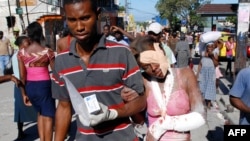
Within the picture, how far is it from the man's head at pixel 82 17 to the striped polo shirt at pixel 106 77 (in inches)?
4.6

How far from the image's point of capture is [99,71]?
2.18m

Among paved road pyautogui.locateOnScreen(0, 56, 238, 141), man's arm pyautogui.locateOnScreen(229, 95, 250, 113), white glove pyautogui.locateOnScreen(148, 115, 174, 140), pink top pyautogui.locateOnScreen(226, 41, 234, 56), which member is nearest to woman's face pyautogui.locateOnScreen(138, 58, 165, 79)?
white glove pyautogui.locateOnScreen(148, 115, 174, 140)

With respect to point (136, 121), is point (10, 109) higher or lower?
lower

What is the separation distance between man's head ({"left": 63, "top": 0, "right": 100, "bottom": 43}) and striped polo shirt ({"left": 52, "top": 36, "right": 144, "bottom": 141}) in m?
0.12

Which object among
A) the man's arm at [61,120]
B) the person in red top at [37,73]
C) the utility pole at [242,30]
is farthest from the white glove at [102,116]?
the utility pole at [242,30]

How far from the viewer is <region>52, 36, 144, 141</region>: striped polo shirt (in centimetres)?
218

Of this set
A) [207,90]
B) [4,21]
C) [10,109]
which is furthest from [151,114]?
[4,21]

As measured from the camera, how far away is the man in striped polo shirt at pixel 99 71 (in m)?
2.16

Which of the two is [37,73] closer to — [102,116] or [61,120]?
[61,120]

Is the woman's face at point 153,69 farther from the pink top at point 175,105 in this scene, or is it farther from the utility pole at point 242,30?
the utility pole at point 242,30

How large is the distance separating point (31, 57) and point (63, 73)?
9.37ft

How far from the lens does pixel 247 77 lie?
3.25 meters

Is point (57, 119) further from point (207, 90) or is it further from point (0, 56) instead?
point (0, 56)

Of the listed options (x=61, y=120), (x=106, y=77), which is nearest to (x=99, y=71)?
(x=106, y=77)
